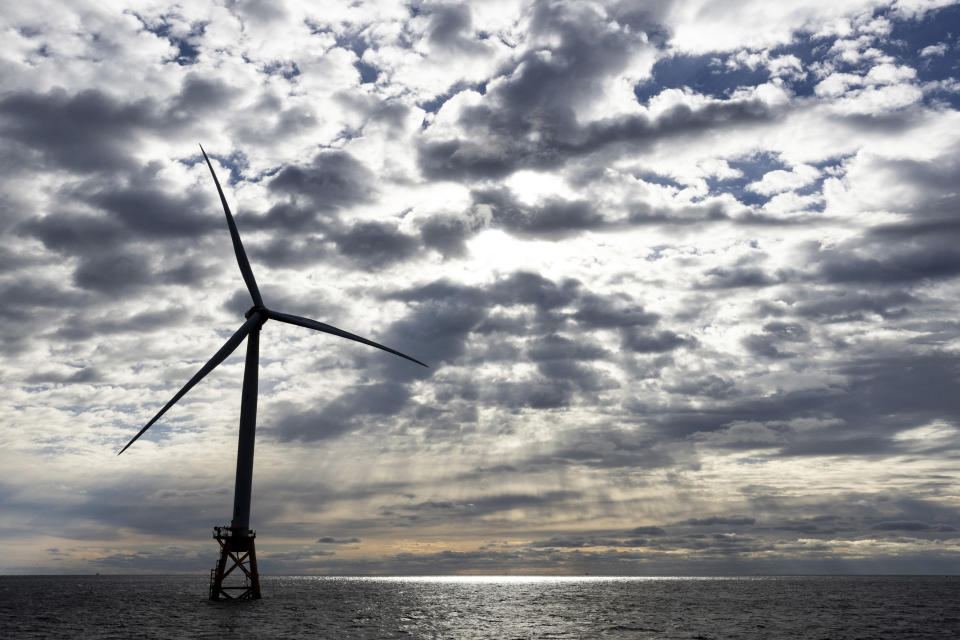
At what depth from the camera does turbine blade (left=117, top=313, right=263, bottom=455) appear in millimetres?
87000

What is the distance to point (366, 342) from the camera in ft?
344

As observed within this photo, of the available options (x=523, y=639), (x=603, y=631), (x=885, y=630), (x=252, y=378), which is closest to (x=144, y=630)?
(x=252, y=378)

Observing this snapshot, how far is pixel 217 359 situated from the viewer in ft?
323

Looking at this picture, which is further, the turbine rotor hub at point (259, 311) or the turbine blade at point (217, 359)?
the turbine rotor hub at point (259, 311)

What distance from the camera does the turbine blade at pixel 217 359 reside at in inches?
3425

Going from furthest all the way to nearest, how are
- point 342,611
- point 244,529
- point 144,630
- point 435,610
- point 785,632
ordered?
point 435,610
point 342,611
point 244,529
point 785,632
point 144,630

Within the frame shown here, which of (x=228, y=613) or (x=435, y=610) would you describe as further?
(x=435, y=610)

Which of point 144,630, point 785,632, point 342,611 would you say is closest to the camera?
point 144,630

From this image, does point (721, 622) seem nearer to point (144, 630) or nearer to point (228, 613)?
point (228, 613)

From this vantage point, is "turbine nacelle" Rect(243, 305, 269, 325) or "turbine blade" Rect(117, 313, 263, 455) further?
"turbine nacelle" Rect(243, 305, 269, 325)

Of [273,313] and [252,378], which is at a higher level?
[273,313]

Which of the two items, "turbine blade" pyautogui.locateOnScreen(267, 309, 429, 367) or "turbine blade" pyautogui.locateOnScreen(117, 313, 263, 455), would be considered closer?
"turbine blade" pyautogui.locateOnScreen(117, 313, 263, 455)

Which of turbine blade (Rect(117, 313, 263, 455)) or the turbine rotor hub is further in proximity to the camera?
the turbine rotor hub

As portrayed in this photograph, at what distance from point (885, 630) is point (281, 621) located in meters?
76.8
